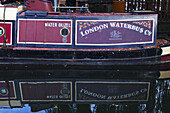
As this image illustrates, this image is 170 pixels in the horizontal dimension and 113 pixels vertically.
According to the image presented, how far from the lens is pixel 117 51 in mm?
6797

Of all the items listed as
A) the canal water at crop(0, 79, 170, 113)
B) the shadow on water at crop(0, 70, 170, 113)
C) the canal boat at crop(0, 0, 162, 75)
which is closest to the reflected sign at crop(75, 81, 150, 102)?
the shadow on water at crop(0, 70, 170, 113)

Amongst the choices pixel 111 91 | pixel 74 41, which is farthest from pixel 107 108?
pixel 74 41

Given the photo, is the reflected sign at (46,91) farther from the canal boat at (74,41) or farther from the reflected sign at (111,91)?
the canal boat at (74,41)

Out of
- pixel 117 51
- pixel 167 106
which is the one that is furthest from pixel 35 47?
pixel 167 106

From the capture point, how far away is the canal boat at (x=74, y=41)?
680 cm

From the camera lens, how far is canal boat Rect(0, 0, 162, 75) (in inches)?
268

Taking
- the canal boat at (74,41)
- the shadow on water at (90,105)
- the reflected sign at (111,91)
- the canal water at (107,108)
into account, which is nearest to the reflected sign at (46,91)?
the shadow on water at (90,105)

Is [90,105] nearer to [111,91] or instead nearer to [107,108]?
[107,108]

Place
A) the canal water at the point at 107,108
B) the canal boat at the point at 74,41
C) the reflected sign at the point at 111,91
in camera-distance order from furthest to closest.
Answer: the canal boat at the point at 74,41 < the reflected sign at the point at 111,91 < the canal water at the point at 107,108

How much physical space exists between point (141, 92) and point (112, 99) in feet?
2.37

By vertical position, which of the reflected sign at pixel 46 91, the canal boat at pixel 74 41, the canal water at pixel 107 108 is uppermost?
the canal boat at pixel 74 41

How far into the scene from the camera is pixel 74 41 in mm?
6898

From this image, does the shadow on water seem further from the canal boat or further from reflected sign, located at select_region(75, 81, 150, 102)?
the canal boat

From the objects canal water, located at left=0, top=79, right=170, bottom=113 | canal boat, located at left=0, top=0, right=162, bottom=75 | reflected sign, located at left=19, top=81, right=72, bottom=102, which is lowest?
canal water, located at left=0, top=79, right=170, bottom=113
